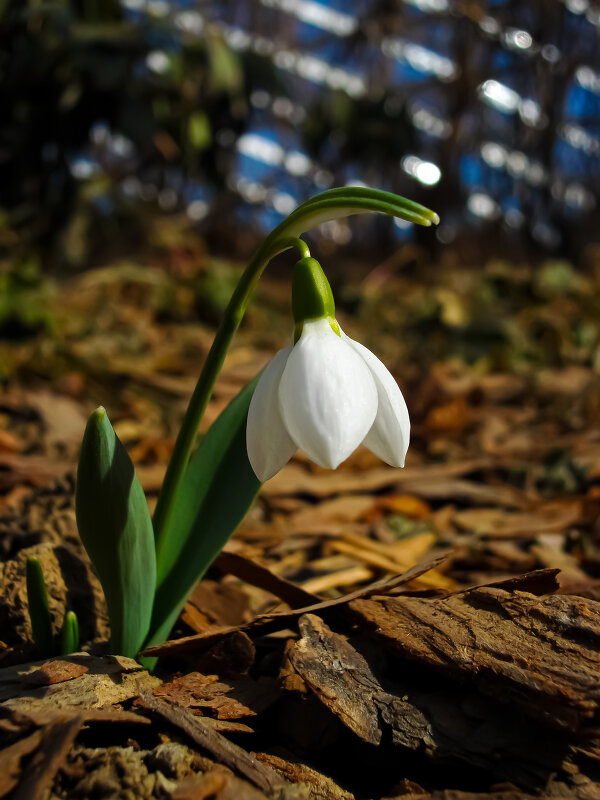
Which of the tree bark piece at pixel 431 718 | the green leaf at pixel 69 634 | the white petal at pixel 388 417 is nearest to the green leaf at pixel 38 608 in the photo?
the green leaf at pixel 69 634

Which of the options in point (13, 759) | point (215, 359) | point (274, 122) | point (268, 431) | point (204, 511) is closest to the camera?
point (13, 759)

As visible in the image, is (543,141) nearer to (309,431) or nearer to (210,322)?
(210,322)

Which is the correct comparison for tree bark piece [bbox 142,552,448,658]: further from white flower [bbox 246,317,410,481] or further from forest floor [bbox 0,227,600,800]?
white flower [bbox 246,317,410,481]

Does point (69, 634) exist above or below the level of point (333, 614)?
below

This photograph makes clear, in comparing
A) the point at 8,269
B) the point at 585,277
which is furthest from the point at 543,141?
the point at 8,269

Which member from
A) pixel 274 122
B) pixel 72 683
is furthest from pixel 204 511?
pixel 274 122

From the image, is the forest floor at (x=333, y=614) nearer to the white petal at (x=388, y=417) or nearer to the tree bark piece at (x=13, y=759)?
the tree bark piece at (x=13, y=759)

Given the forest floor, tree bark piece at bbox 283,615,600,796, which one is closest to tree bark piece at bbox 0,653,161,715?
the forest floor

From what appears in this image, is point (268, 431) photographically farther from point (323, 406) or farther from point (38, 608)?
point (38, 608)
